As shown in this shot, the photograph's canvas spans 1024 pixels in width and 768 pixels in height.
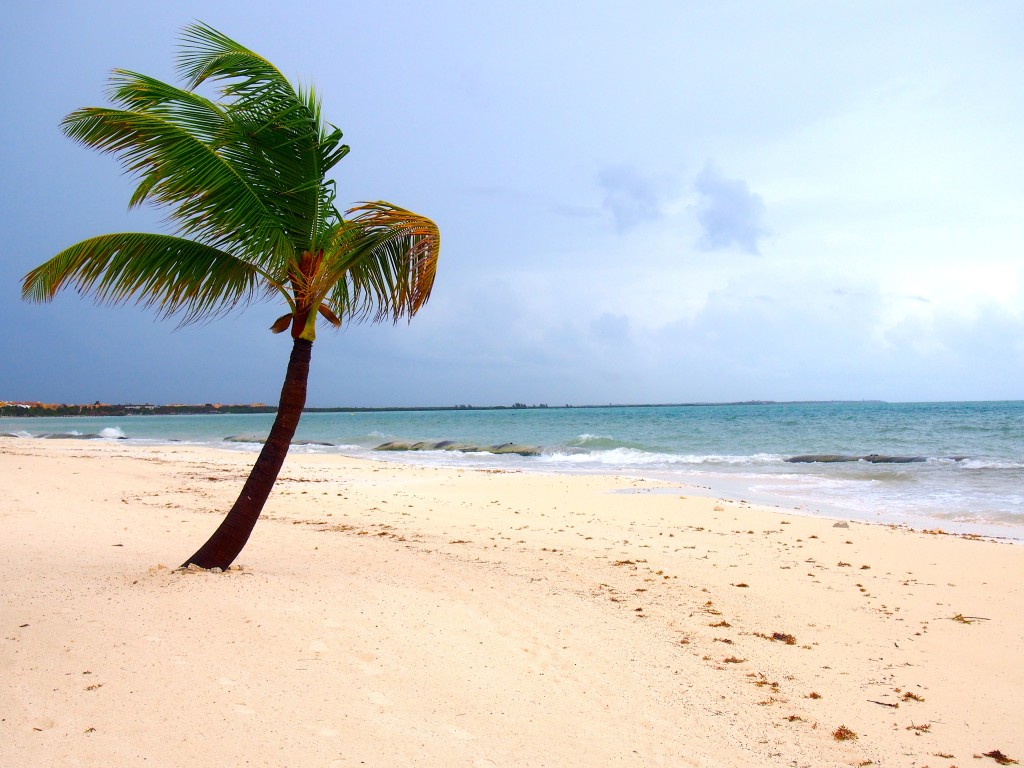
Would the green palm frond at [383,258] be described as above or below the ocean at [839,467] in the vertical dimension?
above

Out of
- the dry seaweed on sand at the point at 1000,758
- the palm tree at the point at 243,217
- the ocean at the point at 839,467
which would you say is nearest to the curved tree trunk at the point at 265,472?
the palm tree at the point at 243,217

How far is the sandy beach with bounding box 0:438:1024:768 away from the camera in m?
3.67

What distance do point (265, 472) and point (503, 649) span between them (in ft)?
9.00

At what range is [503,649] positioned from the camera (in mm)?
5082

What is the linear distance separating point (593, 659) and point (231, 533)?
358 centimetres

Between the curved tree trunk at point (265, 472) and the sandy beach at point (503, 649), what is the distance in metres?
0.29

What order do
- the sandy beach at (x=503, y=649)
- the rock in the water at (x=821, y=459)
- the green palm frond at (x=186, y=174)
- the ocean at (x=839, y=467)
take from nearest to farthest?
the sandy beach at (x=503, y=649)
the green palm frond at (x=186, y=174)
the ocean at (x=839, y=467)
the rock in the water at (x=821, y=459)

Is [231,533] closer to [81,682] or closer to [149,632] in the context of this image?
[149,632]

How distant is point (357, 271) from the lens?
6.60 m

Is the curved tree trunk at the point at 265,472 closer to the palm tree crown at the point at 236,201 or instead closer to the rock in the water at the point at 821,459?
the palm tree crown at the point at 236,201

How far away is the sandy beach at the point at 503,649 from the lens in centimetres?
367

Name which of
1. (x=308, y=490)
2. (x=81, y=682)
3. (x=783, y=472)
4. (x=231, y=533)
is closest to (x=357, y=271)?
(x=231, y=533)

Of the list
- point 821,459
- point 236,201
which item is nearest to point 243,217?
point 236,201

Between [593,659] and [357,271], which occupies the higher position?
[357,271]
